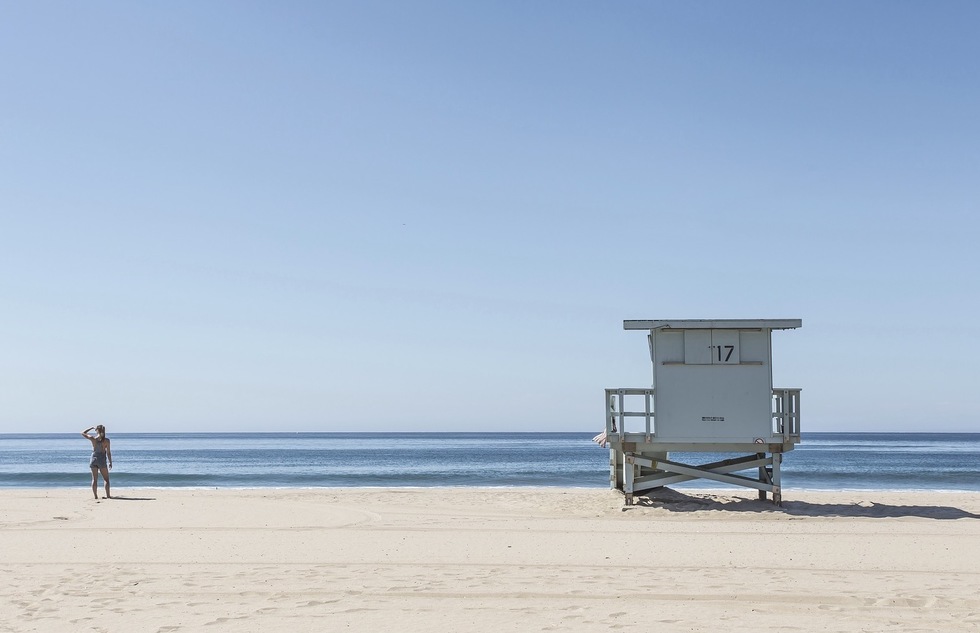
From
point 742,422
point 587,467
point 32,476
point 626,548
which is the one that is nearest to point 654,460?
point 742,422

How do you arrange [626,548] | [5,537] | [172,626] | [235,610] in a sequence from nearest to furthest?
[172,626] → [235,610] → [626,548] → [5,537]

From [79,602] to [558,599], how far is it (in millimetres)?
4764

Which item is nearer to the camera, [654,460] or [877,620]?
[877,620]

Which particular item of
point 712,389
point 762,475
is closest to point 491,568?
point 712,389

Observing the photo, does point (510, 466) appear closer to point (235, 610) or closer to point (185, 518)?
point (185, 518)

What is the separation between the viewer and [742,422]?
16609 mm

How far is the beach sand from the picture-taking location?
7.65 metres

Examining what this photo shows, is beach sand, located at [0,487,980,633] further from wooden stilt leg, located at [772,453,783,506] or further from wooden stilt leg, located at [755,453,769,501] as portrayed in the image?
wooden stilt leg, located at [755,453,769,501]

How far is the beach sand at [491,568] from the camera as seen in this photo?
7648 millimetres

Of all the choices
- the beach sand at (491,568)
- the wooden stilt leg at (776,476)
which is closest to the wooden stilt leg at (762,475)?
the wooden stilt leg at (776,476)

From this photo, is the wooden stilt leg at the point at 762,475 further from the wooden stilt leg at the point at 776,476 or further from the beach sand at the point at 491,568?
the beach sand at the point at 491,568

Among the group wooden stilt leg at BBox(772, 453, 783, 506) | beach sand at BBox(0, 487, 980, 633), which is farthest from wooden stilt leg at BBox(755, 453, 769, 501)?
beach sand at BBox(0, 487, 980, 633)

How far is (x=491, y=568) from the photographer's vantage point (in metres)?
10.2

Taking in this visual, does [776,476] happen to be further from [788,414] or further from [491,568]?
[491,568]
